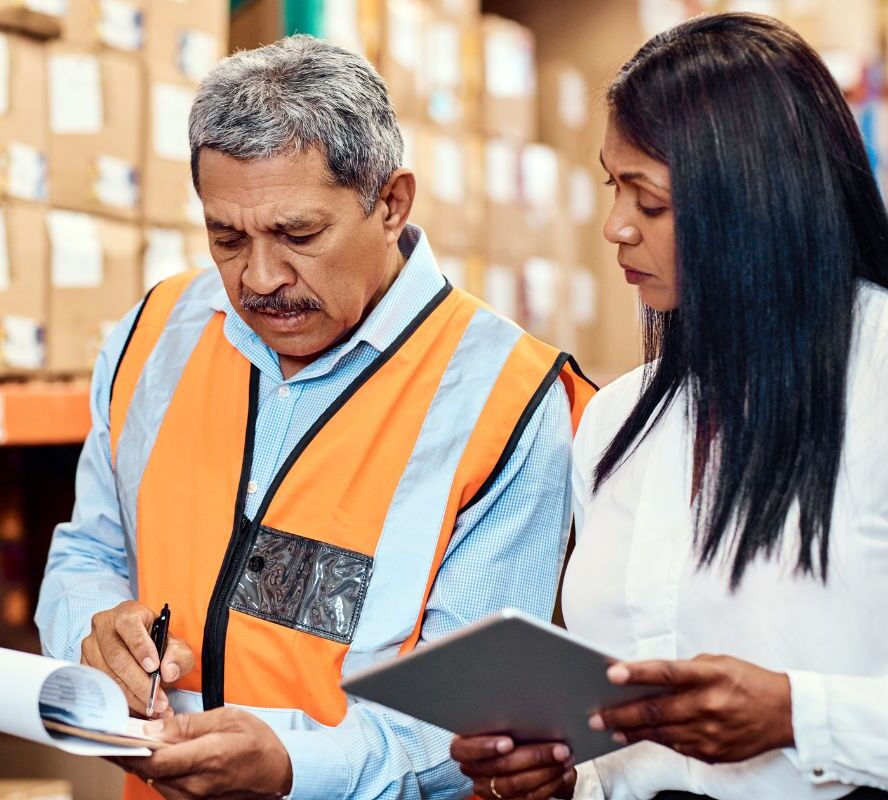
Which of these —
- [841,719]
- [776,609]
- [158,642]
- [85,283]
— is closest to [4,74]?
[85,283]

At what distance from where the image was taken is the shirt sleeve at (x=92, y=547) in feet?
6.05

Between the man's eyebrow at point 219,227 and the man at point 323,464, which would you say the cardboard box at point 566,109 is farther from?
the man's eyebrow at point 219,227

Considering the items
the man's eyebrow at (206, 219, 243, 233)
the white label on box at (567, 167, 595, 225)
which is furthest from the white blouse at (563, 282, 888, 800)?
the white label on box at (567, 167, 595, 225)

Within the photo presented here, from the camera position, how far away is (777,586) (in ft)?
4.31

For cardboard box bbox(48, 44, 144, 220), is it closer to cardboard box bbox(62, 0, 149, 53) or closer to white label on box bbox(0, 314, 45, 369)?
cardboard box bbox(62, 0, 149, 53)

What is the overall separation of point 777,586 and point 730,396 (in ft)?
0.68

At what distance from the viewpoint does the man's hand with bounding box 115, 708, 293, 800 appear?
54.7 inches

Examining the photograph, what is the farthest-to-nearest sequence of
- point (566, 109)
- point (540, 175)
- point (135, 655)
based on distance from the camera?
point (566, 109) → point (540, 175) → point (135, 655)

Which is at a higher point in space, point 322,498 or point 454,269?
point 454,269

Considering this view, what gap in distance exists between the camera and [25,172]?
2.46 meters

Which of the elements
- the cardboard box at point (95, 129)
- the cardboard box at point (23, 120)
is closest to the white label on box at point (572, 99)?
the cardboard box at point (95, 129)

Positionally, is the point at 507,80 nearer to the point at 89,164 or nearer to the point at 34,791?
the point at 89,164

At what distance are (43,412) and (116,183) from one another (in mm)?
515

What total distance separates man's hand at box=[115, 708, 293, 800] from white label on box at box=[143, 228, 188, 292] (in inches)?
55.8
